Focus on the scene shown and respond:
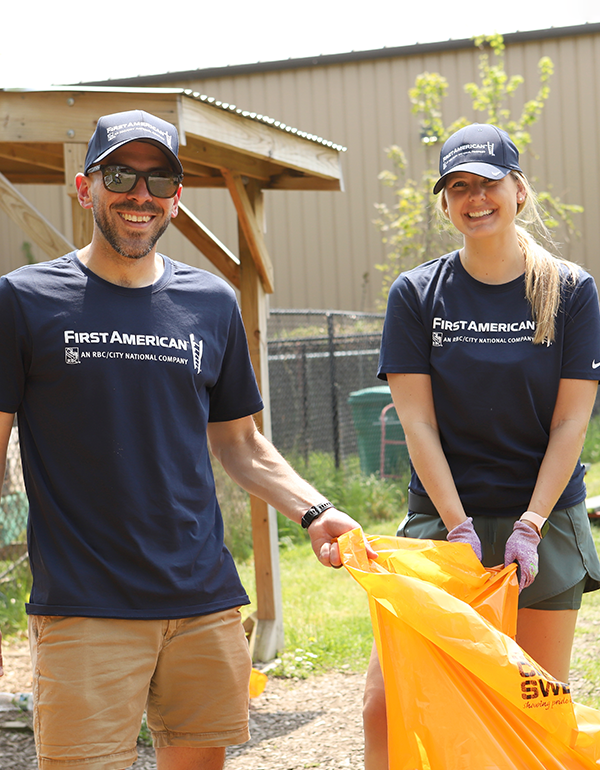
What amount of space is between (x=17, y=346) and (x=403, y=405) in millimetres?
1149

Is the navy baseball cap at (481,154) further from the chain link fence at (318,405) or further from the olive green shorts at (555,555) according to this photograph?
the chain link fence at (318,405)

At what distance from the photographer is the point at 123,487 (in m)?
2.14

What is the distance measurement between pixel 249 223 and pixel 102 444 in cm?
302

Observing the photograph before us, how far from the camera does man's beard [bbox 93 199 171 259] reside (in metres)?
2.23

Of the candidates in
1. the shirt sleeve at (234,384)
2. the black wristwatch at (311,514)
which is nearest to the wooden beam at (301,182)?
the shirt sleeve at (234,384)

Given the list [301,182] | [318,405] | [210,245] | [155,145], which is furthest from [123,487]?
[318,405]

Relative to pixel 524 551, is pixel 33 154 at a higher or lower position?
higher

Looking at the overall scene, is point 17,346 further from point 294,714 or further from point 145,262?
point 294,714

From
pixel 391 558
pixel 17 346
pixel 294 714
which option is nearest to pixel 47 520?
pixel 17 346

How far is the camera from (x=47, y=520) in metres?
2.16

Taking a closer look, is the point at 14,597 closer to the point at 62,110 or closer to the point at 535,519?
the point at 62,110

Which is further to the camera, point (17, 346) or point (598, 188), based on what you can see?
point (598, 188)

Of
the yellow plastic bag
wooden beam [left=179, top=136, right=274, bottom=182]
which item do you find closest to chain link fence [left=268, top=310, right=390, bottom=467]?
wooden beam [left=179, top=136, right=274, bottom=182]

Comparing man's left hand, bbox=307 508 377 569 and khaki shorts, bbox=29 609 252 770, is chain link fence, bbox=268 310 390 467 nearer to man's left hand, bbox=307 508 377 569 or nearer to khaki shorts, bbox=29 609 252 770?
man's left hand, bbox=307 508 377 569
